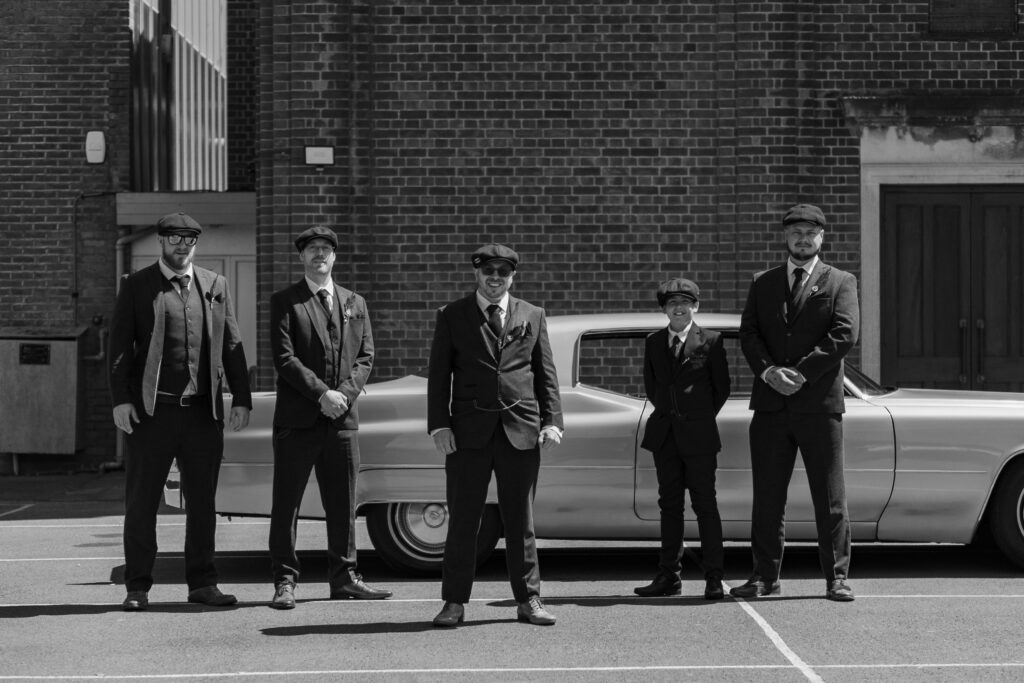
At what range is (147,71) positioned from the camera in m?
16.7

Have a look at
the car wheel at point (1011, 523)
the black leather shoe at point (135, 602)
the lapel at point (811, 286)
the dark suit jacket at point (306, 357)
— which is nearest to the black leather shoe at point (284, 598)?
the black leather shoe at point (135, 602)

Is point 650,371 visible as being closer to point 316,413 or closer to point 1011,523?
point 316,413

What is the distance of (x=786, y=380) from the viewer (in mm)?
7664

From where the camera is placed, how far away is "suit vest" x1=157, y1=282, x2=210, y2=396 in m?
7.66

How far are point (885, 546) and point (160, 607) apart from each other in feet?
15.4

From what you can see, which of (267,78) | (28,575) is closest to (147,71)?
(267,78)

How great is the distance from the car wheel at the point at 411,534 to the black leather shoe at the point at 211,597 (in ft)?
3.45

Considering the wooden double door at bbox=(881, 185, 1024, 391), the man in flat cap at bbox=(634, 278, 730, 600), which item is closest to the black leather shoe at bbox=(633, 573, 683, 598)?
the man in flat cap at bbox=(634, 278, 730, 600)

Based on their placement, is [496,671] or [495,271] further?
[495,271]

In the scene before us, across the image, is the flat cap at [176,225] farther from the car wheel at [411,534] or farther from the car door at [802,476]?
the car door at [802,476]

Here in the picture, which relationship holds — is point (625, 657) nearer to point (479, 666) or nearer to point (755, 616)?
point (479, 666)

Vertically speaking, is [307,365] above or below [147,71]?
below

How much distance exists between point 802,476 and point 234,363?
120 inches

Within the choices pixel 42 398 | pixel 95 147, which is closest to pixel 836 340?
pixel 42 398
